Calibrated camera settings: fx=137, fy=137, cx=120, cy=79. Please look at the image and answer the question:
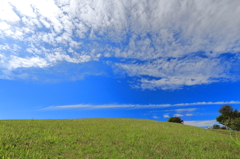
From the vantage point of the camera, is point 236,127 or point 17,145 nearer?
point 17,145

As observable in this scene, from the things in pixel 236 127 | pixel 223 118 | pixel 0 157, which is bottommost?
pixel 0 157

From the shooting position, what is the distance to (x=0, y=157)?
6129mm

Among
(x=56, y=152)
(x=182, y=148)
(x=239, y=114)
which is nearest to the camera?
(x=56, y=152)

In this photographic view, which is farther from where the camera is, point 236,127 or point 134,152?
point 236,127

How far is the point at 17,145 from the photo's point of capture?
7512mm

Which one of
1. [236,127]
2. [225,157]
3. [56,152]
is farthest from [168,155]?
[236,127]

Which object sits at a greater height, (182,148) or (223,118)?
(223,118)

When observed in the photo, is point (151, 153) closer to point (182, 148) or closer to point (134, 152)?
point (134, 152)

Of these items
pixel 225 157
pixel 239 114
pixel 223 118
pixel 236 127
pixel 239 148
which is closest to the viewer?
pixel 225 157

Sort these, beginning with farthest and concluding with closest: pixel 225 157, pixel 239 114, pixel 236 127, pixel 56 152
Answer: 1. pixel 239 114
2. pixel 236 127
3. pixel 225 157
4. pixel 56 152

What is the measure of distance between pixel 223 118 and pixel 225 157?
55.1 m

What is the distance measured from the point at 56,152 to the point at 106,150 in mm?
2581

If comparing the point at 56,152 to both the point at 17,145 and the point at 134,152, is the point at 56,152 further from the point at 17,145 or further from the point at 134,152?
the point at 134,152

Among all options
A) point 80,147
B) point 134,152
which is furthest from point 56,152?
point 134,152
